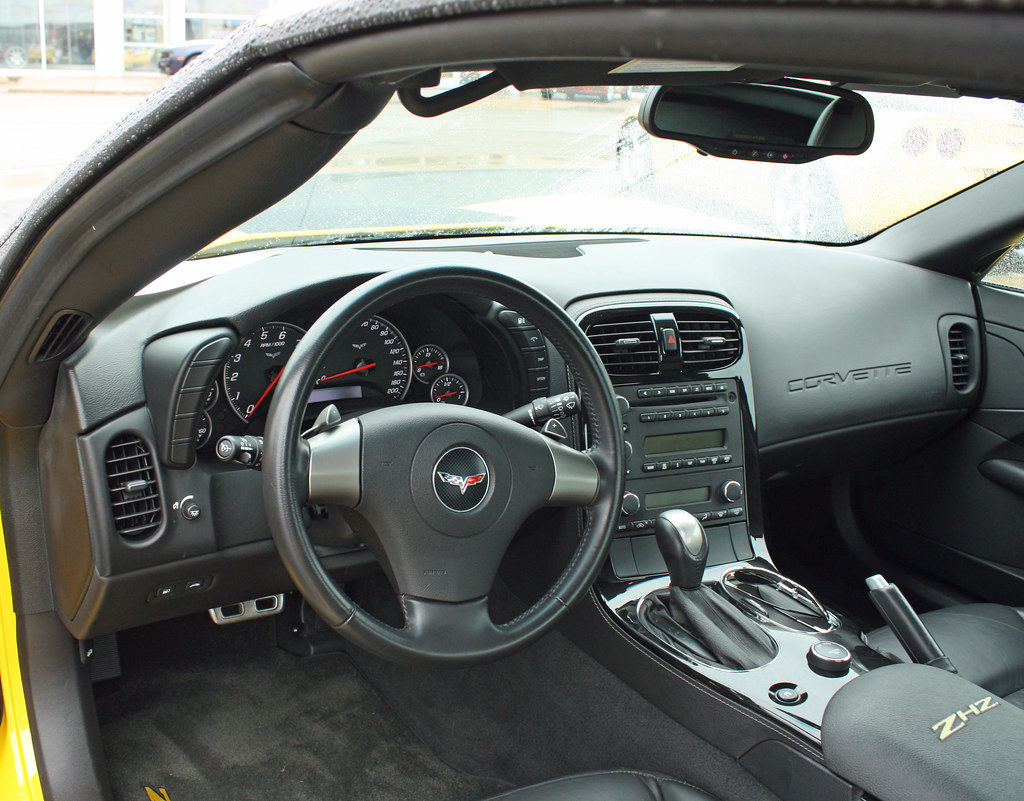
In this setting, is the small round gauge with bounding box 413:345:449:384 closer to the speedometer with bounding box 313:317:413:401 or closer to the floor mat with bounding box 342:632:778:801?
the speedometer with bounding box 313:317:413:401

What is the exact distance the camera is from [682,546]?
1.97m

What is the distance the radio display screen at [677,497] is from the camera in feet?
7.30

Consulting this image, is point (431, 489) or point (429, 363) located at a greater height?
point (429, 363)

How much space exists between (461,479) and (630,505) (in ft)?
2.47

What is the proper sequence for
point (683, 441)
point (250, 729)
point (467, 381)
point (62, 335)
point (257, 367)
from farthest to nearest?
point (250, 729), point (683, 441), point (467, 381), point (257, 367), point (62, 335)

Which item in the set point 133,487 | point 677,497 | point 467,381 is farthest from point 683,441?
point 133,487

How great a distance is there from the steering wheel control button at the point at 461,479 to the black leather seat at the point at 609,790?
0.49m

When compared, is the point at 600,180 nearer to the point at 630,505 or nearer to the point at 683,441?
the point at 683,441

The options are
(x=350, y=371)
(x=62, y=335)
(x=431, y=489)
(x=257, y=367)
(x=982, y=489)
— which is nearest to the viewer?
(x=62, y=335)

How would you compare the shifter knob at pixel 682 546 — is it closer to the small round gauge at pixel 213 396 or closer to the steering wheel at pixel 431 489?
the steering wheel at pixel 431 489

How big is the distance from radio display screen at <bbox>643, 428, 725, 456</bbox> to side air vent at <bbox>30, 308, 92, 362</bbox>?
1.29m

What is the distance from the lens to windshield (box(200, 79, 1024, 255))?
7.11 feet

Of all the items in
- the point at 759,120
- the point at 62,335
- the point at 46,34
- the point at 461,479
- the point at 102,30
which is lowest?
the point at 461,479

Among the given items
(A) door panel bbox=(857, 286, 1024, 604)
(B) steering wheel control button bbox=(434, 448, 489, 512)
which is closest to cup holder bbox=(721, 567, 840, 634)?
(B) steering wheel control button bbox=(434, 448, 489, 512)
